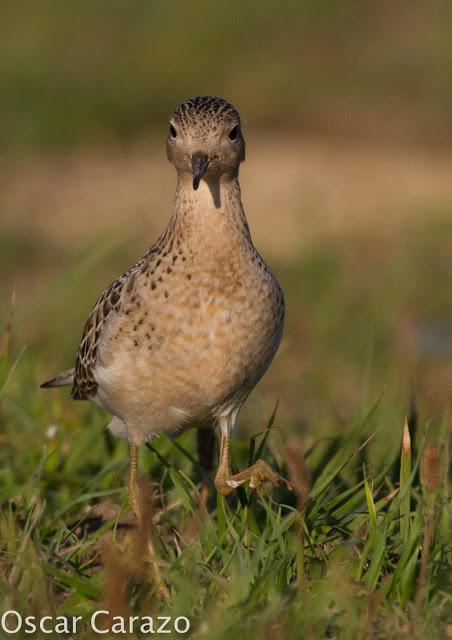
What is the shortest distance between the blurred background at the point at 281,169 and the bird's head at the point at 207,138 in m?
0.89

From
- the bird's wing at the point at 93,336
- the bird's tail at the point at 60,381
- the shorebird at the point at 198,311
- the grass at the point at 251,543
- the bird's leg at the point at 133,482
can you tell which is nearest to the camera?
the grass at the point at 251,543

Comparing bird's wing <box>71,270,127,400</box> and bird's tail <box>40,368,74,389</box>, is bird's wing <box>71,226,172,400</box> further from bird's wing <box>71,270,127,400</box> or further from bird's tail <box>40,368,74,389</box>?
bird's tail <box>40,368,74,389</box>

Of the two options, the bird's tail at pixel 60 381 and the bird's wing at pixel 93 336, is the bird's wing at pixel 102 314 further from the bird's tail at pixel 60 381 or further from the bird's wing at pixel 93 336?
the bird's tail at pixel 60 381

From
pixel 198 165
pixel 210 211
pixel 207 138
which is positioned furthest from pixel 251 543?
pixel 207 138

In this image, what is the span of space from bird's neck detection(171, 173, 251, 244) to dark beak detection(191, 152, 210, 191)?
5.4 inches

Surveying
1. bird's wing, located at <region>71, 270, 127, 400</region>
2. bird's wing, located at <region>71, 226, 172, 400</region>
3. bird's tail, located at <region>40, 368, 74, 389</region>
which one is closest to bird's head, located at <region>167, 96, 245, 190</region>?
bird's wing, located at <region>71, 226, 172, 400</region>

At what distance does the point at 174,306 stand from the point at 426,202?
920 centimetres

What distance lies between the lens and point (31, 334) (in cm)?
952

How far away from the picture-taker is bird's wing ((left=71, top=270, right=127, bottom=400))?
5.28 m

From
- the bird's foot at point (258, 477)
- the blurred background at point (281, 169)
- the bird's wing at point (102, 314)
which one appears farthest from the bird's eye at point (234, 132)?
the bird's foot at point (258, 477)

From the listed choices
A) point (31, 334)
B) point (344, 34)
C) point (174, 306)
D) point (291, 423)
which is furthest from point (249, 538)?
point (344, 34)

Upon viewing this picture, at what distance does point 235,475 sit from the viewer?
500cm

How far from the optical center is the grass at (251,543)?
4102 millimetres

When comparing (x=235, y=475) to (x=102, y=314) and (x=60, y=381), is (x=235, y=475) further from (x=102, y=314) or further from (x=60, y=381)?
(x=60, y=381)
